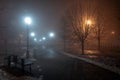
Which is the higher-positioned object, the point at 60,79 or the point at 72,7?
the point at 72,7

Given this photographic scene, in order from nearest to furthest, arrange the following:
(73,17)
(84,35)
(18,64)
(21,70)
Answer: (21,70) < (18,64) < (84,35) < (73,17)

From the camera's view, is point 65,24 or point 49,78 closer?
point 49,78

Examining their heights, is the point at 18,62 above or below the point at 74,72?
above

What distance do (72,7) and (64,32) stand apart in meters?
6.76

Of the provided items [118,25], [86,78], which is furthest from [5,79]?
[118,25]

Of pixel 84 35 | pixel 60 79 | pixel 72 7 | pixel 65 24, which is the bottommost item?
pixel 60 79

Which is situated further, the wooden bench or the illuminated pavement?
the wooden bench

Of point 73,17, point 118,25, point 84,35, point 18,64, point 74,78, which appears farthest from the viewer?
point 118,25

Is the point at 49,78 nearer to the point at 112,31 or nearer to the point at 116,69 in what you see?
the point at 116,69

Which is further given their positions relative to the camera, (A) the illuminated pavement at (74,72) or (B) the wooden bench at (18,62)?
(B) the wooden bench at (18,62)

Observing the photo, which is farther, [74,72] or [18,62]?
[18,62]

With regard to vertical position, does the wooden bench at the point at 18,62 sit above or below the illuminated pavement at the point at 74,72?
above

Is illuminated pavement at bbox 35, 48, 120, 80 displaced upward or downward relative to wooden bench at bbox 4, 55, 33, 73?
downward

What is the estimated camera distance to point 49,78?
37.0 feet
